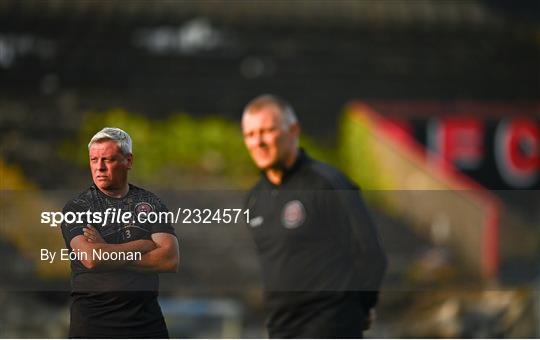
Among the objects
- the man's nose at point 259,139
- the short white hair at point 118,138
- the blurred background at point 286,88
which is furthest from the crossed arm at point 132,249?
the blurred background at point 286,88

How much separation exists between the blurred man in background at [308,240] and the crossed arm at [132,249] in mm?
606

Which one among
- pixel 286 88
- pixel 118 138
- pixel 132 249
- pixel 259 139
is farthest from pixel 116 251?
pixel 286 88

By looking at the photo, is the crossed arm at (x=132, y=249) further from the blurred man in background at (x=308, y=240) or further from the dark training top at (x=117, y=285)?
the blurred man in background at (x=308, y=240)

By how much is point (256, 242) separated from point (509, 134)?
9.72 metres

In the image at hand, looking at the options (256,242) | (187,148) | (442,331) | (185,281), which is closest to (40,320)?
(185,281)

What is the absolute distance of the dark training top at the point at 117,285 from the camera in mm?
3225

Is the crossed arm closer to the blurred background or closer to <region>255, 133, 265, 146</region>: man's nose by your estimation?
<region>255, 133, 265, 146</region>: man's nose

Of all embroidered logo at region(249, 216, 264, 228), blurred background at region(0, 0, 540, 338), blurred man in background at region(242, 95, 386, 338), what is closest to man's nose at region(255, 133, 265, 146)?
blurred man in background at region(242, 95, 386, 338)

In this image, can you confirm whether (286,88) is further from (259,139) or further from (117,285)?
(117,285)

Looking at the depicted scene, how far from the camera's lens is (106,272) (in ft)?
10.6

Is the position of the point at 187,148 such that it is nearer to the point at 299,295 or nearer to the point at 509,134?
the point at 509,134

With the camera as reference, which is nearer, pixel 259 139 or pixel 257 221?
pixel 259 139

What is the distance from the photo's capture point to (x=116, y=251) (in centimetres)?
321

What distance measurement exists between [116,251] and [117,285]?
0.37 feet
